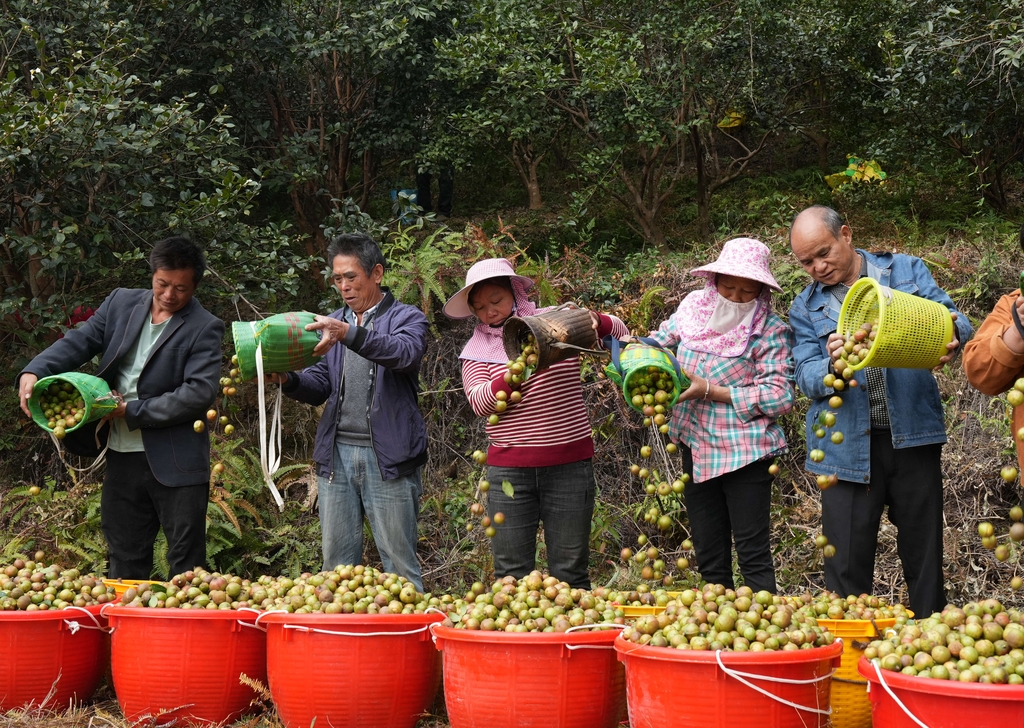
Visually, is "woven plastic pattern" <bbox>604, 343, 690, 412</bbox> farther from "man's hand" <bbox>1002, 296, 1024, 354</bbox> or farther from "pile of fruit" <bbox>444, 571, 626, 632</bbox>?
"man's hand" <bbox>1002, 296, 1024, 354</bbox>

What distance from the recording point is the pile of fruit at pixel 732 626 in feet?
9.15

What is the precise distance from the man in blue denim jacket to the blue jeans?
6.05 ft

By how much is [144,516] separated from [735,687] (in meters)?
3.04

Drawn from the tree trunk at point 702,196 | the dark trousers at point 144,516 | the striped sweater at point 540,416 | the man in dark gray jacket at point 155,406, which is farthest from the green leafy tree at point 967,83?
the dark trousers at point 144,516

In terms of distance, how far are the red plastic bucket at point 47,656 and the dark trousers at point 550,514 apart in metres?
1.76

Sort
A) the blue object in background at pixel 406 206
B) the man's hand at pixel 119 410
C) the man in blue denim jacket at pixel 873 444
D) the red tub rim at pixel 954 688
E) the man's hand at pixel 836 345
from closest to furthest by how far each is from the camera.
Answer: the red tub rim at pixel 954 688, the man's hand at pixel 836 345, the man in blue denim jacket at pixel 873 444, the man's hand at pixel 119 410, the blue object in background at pixel 406 206

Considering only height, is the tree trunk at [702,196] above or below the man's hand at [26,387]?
above

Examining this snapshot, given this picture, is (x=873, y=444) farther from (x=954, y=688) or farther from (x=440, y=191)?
(x=440, y=191)

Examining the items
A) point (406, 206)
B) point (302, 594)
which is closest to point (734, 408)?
point (302, 594)

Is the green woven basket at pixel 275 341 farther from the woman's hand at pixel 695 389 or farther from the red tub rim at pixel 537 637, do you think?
the woman's hand at pixel 695 389

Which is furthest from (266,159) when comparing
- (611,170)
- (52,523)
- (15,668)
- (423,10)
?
(15,668)

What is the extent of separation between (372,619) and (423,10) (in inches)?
232

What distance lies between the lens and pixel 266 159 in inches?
328

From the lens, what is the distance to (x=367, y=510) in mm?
4477
